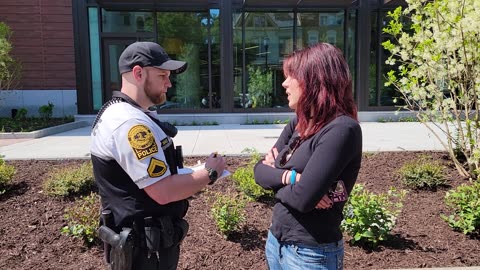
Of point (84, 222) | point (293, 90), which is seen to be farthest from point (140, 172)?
point (84, 222)

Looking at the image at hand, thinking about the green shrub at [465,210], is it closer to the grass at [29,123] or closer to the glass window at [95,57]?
the grass at [29,123]

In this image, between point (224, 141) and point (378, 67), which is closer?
point (224, 141)

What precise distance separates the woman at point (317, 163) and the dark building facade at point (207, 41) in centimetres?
1162

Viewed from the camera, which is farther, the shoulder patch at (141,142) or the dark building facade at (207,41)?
the dark building facade at (207,41)

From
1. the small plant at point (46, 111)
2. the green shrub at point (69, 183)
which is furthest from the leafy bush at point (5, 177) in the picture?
the small plant at point (46, 111)

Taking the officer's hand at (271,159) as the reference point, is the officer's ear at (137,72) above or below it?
above

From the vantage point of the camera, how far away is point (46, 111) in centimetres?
1277

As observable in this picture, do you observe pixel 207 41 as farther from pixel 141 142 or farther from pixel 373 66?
pixel 141 142

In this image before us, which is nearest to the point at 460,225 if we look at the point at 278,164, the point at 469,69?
the point at 469,69

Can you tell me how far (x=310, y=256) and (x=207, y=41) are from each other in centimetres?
1251

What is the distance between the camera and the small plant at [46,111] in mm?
12727

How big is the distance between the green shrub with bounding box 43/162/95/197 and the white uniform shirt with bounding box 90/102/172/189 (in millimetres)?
3049

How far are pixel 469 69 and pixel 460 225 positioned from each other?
2.06 m

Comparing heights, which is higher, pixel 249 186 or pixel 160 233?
pixel 160 233
